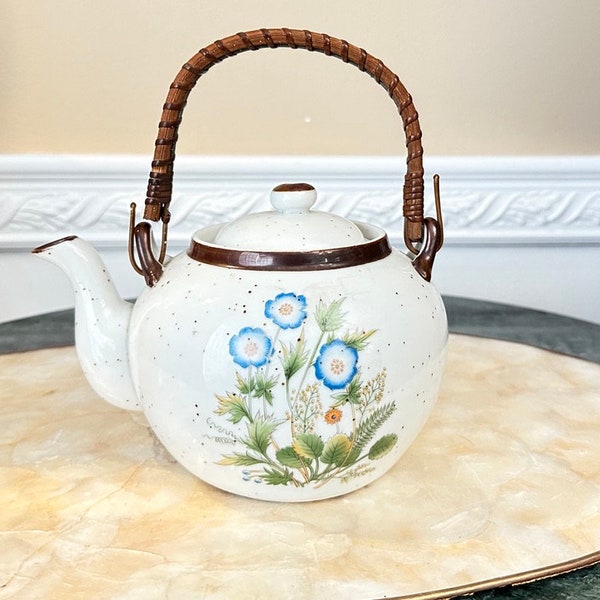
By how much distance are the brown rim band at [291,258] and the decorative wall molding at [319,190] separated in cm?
67

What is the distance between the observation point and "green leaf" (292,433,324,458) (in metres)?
→ 0.54

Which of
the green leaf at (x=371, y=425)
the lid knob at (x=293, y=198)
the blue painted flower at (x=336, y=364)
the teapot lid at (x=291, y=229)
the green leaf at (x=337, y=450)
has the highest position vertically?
the lid knob at (x=293, y=198)

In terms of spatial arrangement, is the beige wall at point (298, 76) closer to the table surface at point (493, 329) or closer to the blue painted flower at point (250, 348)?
the table surface at point (493, 329)

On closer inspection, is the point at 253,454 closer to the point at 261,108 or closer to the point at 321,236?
the point at 321,236

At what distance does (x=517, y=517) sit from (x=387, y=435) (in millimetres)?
116

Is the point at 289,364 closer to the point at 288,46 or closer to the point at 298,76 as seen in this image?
the point at 288,46

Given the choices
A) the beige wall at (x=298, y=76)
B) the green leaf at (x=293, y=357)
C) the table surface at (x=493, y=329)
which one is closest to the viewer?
the green leaf at (x=293, y=357)

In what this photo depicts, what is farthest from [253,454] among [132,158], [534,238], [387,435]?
[534,238]

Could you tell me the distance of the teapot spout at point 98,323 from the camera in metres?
0.62

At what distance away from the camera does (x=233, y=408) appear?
1.77ft

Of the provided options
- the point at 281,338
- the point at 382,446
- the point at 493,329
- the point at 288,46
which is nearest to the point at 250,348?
the point at 281,338

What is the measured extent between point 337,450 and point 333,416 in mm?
33

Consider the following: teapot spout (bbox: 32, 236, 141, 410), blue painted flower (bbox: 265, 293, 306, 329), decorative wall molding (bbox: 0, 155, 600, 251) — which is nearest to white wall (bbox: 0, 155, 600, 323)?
decorative wall molding (bbox: 0, 155, 600, 251)

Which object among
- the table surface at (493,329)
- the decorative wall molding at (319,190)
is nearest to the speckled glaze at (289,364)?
the table surface at (493,329)
